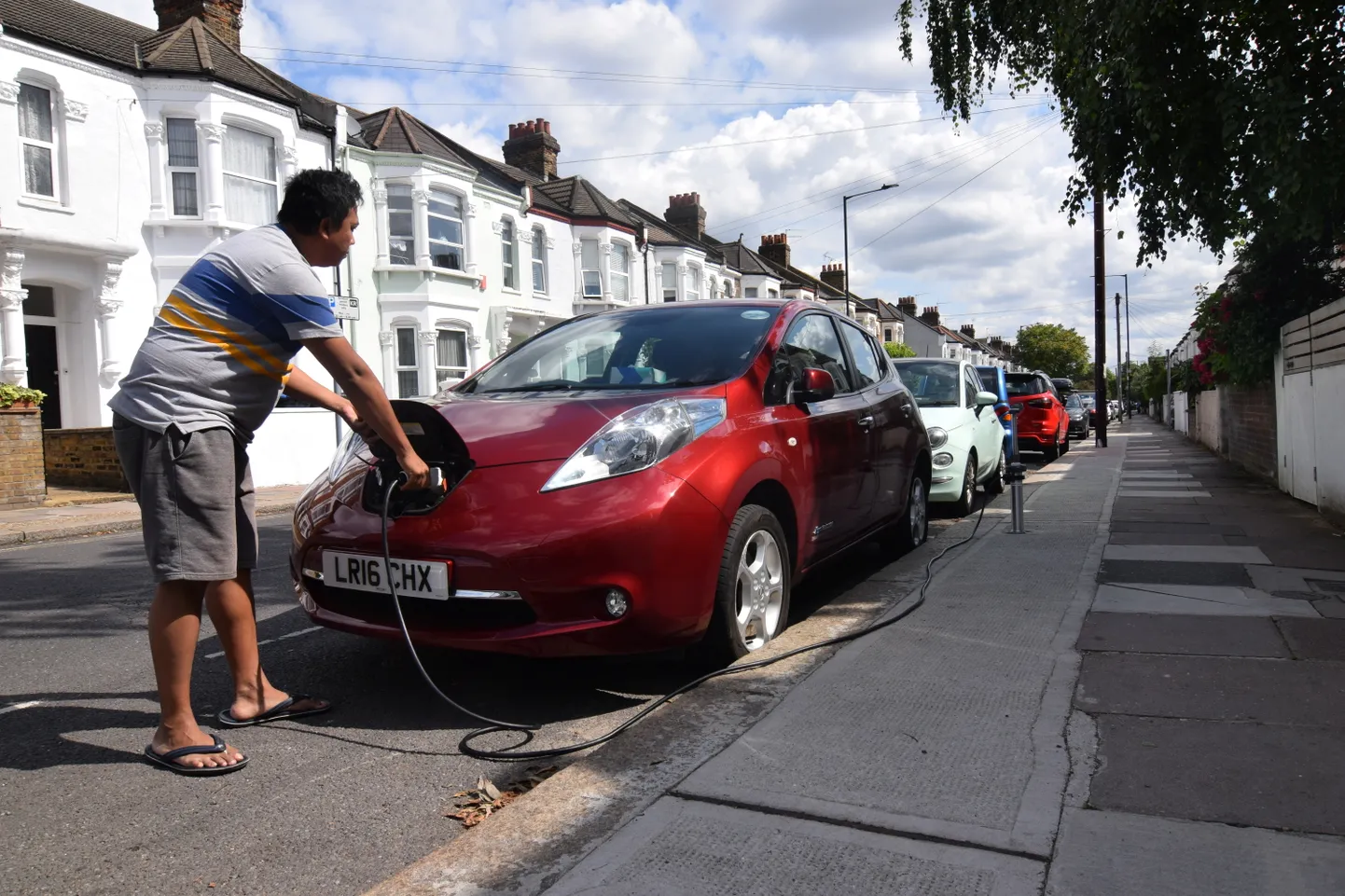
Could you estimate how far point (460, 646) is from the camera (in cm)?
347

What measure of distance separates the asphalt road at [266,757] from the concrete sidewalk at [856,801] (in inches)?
15.1

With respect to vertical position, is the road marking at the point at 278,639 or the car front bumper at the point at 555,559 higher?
the car front bumper at the point at 555,559

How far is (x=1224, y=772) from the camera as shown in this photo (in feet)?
9.34

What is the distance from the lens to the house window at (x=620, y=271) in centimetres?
3047

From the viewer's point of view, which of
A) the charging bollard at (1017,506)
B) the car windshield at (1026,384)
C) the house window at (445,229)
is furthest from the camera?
the house window at (445,229)

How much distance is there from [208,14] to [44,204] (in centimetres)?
680

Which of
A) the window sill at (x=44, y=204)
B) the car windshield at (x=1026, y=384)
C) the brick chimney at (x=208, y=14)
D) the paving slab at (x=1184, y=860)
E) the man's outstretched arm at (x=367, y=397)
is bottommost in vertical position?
the paving slab at (x=1184, y=860)

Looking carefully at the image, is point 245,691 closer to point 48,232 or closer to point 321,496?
point 321,496

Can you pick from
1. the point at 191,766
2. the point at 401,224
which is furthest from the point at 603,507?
the point at 401,224

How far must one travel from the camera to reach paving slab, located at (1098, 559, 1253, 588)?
5688 millimetres

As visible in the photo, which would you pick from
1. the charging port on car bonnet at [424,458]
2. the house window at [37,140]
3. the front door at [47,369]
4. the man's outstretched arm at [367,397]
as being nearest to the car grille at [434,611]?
the charging port on car bonnet at [424,458]

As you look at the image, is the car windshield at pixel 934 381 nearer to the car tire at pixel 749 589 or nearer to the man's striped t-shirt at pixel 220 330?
the car tire at pixel 749 589

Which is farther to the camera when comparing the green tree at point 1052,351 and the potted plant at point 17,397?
the green tree at point 1052,351

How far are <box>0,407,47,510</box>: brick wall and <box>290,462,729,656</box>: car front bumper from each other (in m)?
11.5
